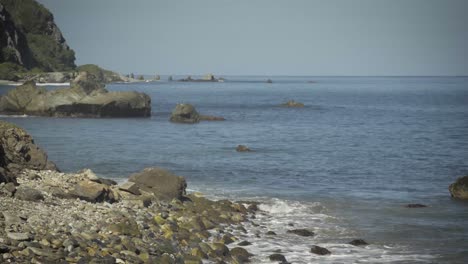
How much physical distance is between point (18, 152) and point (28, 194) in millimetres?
5952

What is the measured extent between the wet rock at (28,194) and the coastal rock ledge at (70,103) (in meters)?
58.4

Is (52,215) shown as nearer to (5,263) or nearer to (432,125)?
(5,263)

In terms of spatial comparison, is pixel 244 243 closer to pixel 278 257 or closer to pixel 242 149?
pixel 278 257

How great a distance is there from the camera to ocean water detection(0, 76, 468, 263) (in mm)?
23938

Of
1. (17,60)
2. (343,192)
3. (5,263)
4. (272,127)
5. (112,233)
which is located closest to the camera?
(5,263)

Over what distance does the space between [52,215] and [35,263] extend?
4247mm

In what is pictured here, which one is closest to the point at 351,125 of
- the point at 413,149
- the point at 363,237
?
the point at 413,149

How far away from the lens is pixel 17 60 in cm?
19062

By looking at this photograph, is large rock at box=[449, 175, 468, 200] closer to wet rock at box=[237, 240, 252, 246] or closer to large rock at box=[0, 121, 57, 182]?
wet rock at box=[237, 240, 252, 246]

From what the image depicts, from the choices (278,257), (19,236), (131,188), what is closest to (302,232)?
(278,257)

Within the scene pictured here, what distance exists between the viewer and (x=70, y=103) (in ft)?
260

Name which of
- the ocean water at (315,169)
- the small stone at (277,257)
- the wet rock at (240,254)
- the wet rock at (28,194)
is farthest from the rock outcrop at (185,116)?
the small stone at (277,257)

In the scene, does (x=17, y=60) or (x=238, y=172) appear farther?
(x=17, y=60)

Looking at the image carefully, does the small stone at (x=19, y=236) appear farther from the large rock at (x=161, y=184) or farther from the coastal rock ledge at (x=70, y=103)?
the coastal rock ledge at (x=70, y=103)
